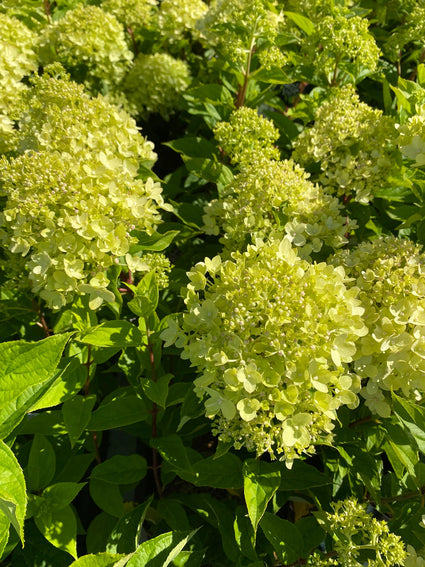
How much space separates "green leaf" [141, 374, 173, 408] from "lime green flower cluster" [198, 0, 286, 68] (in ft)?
4.51

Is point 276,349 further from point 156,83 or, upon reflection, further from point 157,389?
point 156,83

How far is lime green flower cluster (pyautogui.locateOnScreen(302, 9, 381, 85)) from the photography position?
2031 mm

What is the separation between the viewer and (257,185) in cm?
169

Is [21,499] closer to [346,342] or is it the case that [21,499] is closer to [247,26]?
[346,342]

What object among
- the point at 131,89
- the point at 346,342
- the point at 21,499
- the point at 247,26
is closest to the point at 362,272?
the point at 346,342

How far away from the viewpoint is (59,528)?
143 cm

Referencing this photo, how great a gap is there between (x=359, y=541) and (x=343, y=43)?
1.89 m

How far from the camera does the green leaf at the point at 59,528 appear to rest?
1.41m

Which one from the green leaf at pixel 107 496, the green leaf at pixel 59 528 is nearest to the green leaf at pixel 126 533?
the green leaf at pixel 107 496

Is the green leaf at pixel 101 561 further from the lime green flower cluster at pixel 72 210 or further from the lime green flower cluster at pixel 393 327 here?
the lime green flower cluster at pixel 393 327

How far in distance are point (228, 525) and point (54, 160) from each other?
130 cm

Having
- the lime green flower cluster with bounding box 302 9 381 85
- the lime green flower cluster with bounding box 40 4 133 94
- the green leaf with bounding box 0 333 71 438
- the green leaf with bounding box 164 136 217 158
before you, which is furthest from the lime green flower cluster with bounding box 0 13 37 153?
the lime green flower cluster with bounding box 302 9 381 85

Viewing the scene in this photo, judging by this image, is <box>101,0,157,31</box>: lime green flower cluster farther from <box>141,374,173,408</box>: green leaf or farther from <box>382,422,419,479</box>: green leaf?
<box>382,422,419,479</box>: green leaf

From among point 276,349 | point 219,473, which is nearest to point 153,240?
point 276,349
